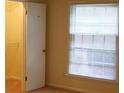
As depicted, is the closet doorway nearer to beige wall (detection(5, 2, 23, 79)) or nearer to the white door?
the white door

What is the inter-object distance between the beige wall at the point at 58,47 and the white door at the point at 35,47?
0.63ft

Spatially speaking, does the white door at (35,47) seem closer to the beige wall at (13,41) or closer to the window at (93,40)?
the window at (93,40)

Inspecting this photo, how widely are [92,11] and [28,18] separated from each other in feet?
4.88

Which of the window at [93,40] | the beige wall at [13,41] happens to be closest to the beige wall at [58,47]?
the window at [93,40]

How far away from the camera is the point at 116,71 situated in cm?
473

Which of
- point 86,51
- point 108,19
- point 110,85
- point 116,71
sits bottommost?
point 110,85

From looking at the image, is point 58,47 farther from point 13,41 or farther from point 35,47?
point 13,41

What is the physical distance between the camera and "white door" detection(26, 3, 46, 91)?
521 cm

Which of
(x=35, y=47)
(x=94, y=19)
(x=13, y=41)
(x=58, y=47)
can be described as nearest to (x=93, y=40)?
(x=94, y=19)

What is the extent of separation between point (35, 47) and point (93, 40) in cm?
141

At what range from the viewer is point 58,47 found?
5559mm
